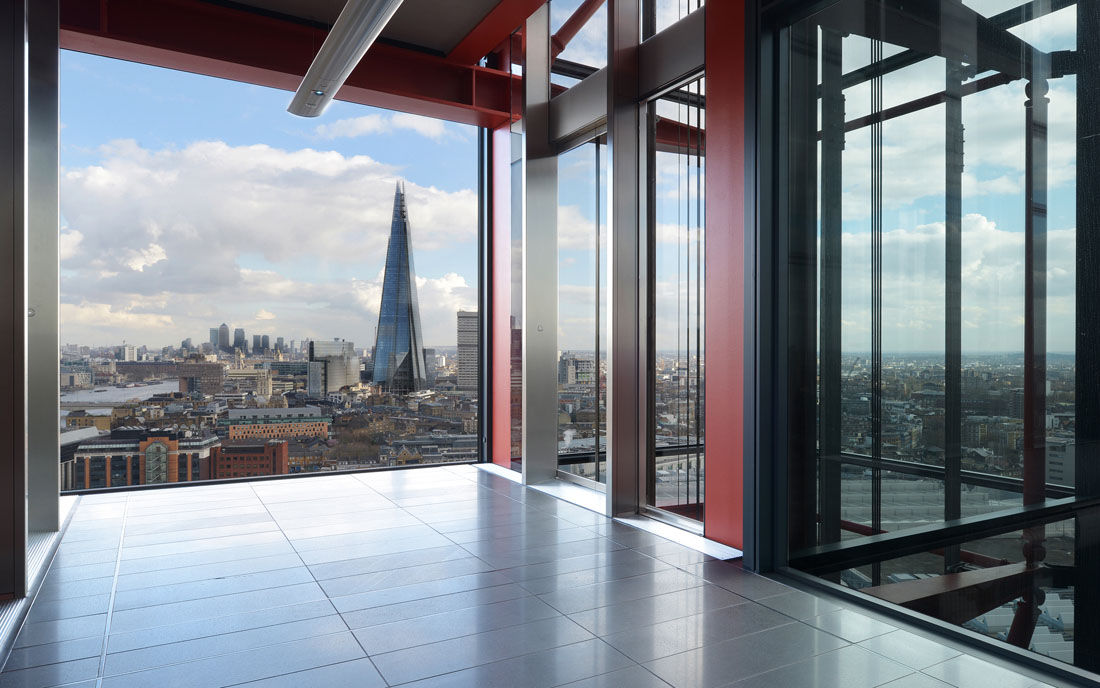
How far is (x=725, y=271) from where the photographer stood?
12.8 feet

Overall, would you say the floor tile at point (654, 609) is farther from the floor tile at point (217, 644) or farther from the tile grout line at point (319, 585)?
the floor tile at point (217, 644)

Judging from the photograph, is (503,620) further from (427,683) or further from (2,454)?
(2,454)

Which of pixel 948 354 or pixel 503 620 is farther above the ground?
pixel 948 354

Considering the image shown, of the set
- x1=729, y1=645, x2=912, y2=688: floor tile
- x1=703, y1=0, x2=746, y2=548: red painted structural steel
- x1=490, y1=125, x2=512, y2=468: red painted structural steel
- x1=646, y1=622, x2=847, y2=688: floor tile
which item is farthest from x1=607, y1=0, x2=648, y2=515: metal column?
x1=729, y1=645, x2=912, y2=688: floor tile

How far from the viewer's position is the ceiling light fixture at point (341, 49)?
357cm

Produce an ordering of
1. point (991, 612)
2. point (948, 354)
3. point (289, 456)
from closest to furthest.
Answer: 1. point (991, 612)
2. point (948, 354)
3. point (289, 456)

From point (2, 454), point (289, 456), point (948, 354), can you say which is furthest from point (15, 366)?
point (948, 354)

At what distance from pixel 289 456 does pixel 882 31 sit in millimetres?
5579

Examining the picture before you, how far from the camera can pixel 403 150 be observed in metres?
6.79

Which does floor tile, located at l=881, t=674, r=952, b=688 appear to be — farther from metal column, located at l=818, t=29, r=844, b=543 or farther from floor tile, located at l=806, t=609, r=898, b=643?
metal column, located at l=818, t=29, r=844, b=543

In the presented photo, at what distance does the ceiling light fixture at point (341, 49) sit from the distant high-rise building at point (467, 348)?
2.64 meters

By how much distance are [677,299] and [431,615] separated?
103 inches

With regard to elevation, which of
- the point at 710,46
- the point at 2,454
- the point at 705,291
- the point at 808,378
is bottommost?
the point at 2,454

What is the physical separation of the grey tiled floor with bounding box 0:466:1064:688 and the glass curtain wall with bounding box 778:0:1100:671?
0.37 metres
